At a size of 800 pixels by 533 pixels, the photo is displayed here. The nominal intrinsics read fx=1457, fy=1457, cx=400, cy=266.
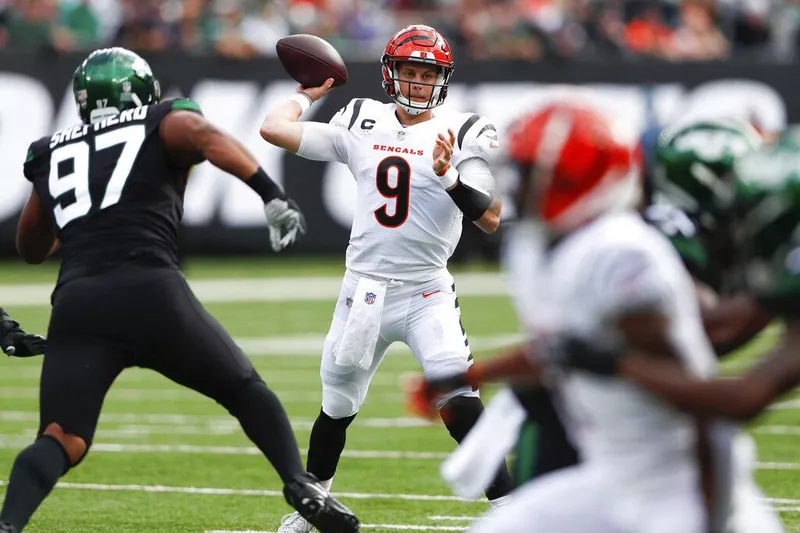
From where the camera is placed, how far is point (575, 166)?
128 inches

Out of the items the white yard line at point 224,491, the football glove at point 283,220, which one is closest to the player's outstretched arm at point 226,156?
the football glove at point 283,220

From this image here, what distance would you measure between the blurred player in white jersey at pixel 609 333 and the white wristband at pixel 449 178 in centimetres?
215

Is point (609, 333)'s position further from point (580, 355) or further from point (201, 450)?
point (201, 450)

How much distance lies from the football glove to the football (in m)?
1.51

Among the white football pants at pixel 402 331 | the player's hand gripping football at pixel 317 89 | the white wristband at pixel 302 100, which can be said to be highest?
the player's hand gripping football at pixel 317 89

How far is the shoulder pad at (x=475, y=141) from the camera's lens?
19.0 ft

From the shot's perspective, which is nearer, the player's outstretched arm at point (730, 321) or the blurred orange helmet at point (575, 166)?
the blurred orange helmet at point (575, 166)

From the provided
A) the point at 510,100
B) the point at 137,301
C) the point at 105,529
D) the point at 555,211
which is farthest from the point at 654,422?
the point at 510,100

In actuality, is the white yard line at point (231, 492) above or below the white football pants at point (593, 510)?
below

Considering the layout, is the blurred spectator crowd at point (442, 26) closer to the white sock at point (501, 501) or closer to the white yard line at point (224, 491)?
the white yard line at point (224, 491)

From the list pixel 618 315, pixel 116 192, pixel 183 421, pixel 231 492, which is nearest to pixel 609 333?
pixel 618 315

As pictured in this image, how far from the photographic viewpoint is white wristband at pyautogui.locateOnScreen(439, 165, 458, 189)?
5523 millimetres

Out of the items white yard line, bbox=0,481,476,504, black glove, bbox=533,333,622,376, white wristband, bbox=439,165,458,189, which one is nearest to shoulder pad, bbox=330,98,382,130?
white wristband, bbox=439,165,458,189

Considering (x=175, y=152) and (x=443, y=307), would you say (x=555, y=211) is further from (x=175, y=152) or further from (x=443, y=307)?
(x=443, y=307)
